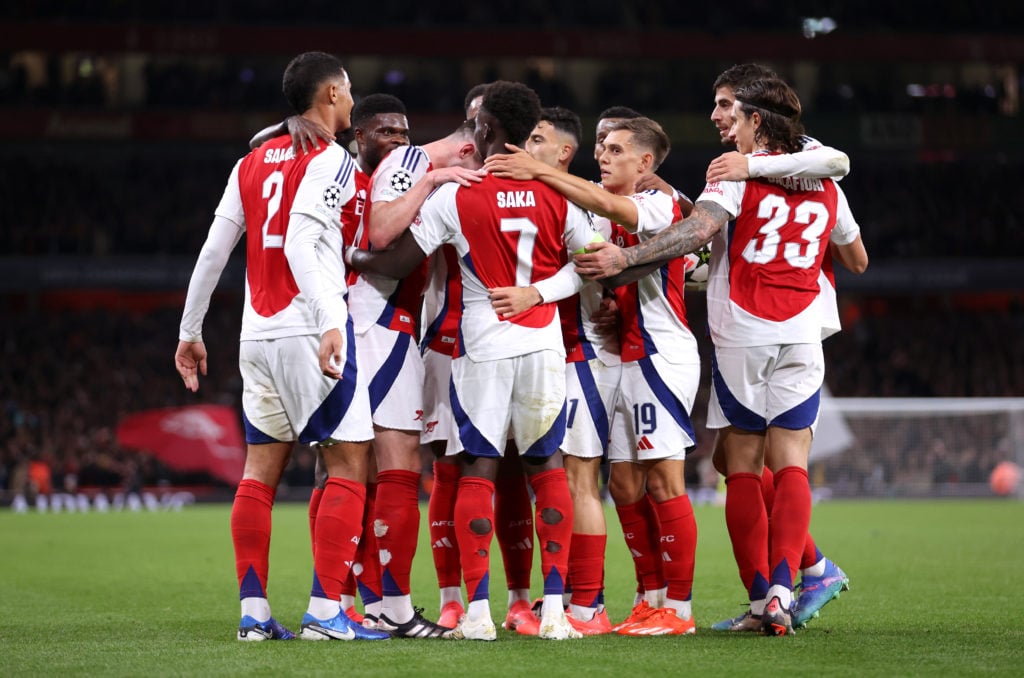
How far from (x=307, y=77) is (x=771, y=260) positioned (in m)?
2.40

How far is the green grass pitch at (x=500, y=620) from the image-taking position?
15.5ft

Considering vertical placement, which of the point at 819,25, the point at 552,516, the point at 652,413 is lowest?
the point at 552,516

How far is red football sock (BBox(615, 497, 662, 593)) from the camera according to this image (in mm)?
6277

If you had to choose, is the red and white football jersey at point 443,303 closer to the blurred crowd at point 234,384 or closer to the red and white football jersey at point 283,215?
the red and white football jersey at point 283,215

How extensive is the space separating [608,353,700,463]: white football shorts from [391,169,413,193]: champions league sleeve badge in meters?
1.41

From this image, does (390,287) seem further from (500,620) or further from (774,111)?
(774,111)

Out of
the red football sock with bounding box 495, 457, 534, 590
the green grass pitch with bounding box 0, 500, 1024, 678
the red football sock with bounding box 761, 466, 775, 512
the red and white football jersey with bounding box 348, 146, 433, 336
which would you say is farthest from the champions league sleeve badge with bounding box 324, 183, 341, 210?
the red football sock with bounding box 761, 466, 775, 512

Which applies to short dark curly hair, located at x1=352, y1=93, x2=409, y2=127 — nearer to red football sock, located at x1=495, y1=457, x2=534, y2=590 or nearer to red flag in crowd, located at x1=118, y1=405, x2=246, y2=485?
red football sock, located at x1=495, y1=457, x2=534, y2=590

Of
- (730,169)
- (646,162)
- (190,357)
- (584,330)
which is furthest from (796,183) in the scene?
(190,357)

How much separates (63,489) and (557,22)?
1675cm

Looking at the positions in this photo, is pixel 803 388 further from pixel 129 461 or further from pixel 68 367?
pixel 68 367

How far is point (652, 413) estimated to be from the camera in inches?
238

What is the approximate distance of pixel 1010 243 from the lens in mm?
30516

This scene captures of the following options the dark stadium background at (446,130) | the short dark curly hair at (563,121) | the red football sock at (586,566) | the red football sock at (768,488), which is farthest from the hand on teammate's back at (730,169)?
the dark stadium background at (446,130)
